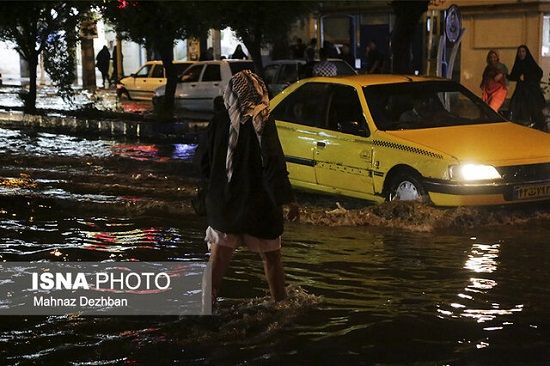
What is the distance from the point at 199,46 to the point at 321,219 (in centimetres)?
2596

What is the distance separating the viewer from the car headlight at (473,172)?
28.1 ft

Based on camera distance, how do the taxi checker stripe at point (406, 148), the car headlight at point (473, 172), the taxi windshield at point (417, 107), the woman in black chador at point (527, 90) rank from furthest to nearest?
the woman in black chador at point (527, 90) → the taxi windshield at point (417, 107) → the taxi checker stripe at point (406, 148) → the car headlight at point (473, 172)

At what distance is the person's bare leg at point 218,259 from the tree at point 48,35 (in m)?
17.9

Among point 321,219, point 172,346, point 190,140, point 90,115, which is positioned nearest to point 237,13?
point 190,140

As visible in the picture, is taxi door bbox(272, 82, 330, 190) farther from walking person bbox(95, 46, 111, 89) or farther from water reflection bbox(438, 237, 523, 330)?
walking person bbox(95, 46, 111, 89)

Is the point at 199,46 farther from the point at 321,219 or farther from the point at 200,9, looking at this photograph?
the point at 321,219

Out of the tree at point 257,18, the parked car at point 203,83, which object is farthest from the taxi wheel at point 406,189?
the parked car at point 203,83

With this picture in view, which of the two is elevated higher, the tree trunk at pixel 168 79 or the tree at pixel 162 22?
the tree at pixel 162 22

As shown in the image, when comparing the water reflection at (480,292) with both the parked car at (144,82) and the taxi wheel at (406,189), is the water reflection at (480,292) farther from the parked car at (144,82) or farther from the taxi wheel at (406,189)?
the parked car at (144,82)

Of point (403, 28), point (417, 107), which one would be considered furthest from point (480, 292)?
point (403, 28)

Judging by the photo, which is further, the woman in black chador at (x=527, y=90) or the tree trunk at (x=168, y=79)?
the tree trunk at (x=168, y=79)

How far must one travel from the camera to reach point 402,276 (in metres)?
7.20

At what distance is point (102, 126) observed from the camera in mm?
20531

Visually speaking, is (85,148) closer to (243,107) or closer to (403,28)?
(403,28)
